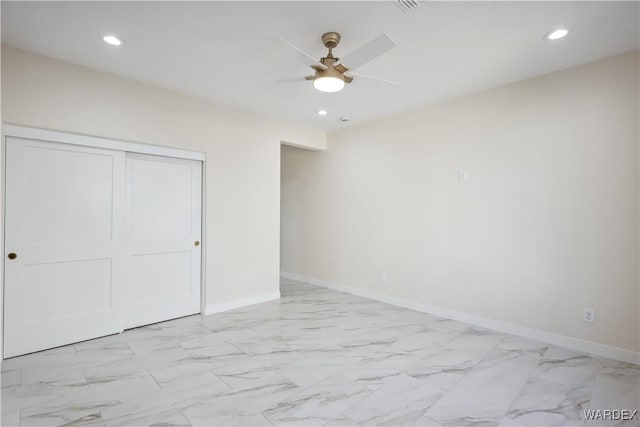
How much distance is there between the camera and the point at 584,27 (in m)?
2.40

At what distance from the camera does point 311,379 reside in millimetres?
2453

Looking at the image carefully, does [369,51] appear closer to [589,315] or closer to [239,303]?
[589,315]

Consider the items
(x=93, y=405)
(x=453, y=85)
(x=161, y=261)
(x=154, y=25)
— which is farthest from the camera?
(x=161, y=261)

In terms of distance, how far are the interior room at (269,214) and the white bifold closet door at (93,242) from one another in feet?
0.06

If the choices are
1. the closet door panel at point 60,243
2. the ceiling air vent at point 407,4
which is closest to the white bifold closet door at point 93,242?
the closet door panel at point 60,243

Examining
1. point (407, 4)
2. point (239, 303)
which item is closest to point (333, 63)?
point (407, 4)

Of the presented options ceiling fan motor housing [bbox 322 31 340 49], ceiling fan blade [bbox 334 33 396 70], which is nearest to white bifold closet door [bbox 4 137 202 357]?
ceiling fan motor housing [bbox 322 31 340 49]

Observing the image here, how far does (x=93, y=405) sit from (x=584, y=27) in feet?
14.9

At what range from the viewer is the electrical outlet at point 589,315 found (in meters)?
2.92

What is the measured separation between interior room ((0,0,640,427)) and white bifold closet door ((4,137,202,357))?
0.06ft

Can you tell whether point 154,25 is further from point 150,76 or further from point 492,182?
point 492,182

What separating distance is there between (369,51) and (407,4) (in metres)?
0.37

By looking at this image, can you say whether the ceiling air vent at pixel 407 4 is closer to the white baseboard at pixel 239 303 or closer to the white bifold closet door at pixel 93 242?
the white bifold closet door at pixel 93 242

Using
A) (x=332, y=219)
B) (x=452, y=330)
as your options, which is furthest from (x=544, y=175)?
(x=332, y=219)
